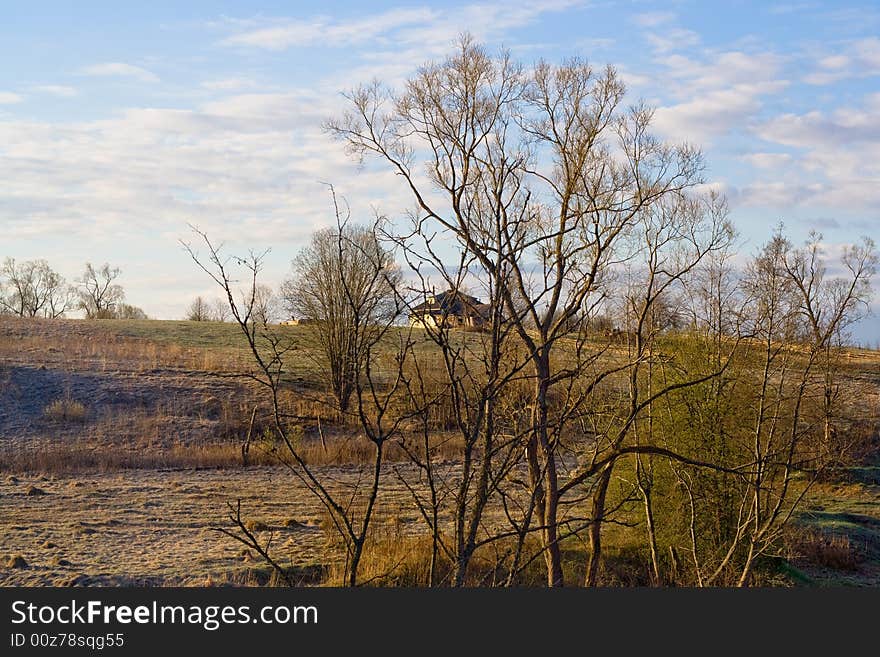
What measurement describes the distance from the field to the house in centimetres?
74

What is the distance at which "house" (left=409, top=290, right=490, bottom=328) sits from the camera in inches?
144

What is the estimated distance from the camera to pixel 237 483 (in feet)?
63.9

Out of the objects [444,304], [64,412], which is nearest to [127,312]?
[64,412]

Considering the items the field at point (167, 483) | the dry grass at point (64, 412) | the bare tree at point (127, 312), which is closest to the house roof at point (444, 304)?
the field at point (167, 483)

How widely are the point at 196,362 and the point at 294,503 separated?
683 inches

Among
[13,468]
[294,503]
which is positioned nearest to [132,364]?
[13,468]

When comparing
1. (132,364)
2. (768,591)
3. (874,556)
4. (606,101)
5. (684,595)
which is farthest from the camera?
(132,364)

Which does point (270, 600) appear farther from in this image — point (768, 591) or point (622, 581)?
point (622, 581)

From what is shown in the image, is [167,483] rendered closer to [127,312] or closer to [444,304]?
[444,304]

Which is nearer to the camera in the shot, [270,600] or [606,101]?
[270,600]

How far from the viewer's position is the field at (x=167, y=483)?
37.6ft

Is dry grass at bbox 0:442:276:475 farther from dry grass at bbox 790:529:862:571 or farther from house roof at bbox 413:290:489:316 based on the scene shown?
house roof at bbox 413:290:489:316

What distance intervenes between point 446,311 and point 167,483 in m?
16.9

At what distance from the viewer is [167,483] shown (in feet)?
62.7
